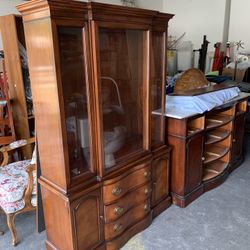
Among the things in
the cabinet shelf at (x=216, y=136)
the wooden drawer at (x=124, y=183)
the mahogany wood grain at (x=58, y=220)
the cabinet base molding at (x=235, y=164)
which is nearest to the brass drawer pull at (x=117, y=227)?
the wooden drawer at (x=124, y=183)

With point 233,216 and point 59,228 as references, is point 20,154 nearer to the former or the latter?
point 59,228

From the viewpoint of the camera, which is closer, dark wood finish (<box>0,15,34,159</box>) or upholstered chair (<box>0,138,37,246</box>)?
upholstered chair (<box>0,138,37,246</box>)

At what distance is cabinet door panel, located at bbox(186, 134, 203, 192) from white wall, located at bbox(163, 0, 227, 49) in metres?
3.68

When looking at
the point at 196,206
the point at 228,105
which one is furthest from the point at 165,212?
the point at 228,105

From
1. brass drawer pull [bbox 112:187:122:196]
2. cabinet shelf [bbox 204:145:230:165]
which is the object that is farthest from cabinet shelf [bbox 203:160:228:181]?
brass drawer pull [bbox 112:187:122:196]

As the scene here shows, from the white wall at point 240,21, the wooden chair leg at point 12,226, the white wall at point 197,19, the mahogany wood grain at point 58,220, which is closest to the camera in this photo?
the mahogany wood grain at point 58,220

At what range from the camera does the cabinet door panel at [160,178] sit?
2.07 metres

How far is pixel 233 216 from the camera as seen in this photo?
2.16 m

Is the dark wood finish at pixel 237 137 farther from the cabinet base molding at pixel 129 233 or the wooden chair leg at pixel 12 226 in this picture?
the wooden chair leg at pixel 12 226

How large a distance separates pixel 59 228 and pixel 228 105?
192 cm

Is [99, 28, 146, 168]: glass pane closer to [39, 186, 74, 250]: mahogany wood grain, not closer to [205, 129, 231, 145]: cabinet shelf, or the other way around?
[39, 186, 74, 250]: mahogany wood grain

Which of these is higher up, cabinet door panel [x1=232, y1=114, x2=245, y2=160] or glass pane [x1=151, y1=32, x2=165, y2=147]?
glass pane [x1=151, y1=32, x2=165, y2=147]

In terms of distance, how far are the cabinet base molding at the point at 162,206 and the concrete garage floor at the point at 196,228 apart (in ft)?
0.12

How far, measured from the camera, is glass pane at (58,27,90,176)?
1342mm
